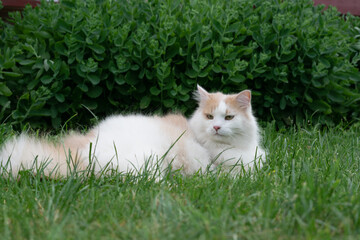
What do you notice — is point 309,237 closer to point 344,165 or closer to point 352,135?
point 344,165

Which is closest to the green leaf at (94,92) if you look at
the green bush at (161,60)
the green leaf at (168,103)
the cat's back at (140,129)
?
the green bush at (161,60)

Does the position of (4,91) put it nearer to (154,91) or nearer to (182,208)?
(154,91)

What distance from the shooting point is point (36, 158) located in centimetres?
240

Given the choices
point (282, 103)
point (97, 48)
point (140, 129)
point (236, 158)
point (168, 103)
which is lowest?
point (236, 158)

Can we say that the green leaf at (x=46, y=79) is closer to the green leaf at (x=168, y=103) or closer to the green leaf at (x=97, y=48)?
the green leaf at (x=97, y=48)

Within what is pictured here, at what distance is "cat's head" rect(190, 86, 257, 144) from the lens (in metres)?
2.90

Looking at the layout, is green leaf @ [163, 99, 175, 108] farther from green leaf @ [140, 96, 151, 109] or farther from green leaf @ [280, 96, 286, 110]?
green leaf @ [280, 96, 286, 110]

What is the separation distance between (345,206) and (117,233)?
990 millimetres

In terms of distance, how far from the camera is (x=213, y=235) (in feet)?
5.00

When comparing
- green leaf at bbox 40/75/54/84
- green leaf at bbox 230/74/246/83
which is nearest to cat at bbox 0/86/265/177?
green leaf at bbox 230/74/246/83

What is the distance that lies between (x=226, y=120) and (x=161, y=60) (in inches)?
44.2

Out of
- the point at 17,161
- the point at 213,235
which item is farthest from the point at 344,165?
the point at 17,161

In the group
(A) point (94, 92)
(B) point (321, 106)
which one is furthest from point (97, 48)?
(B) point (321, 106)

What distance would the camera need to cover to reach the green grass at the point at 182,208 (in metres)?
1.58
